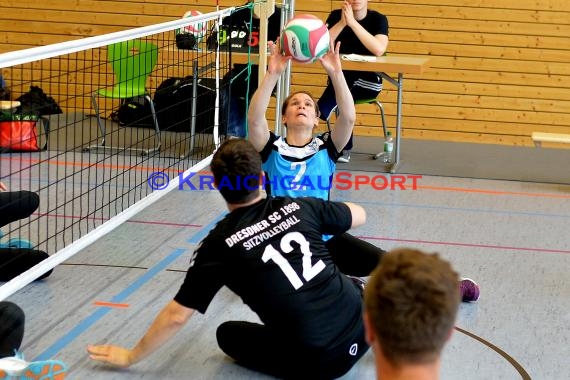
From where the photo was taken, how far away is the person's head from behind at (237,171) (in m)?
3.26

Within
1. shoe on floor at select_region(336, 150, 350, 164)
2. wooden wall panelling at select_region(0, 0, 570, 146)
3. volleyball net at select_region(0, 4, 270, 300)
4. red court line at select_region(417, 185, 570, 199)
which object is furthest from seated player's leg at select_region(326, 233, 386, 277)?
wooden wall panelling at select_region(0, 0, 570, 146)

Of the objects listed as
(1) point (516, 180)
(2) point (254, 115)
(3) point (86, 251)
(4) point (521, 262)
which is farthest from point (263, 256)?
(1) point (516, 180)

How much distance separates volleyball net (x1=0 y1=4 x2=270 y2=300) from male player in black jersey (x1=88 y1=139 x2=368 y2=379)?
4.08 feet

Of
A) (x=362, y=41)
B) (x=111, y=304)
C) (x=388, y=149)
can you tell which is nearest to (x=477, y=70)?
(x=388, y=149)

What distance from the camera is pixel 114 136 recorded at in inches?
357

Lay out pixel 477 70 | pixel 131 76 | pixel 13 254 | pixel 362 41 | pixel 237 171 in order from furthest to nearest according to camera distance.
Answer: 1. pixel 477 70
2. pixel 131 76
3. pixel 362 41
4. pixel 13 254
5. pixel 237 171

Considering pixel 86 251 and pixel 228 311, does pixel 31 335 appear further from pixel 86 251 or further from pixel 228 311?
pixel 86 251

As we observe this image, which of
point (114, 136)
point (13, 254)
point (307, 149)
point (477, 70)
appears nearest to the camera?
point (307, 149)

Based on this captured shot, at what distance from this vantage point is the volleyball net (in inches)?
222

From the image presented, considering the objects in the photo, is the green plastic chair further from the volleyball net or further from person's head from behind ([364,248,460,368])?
person's head from behind ([364,248,460,368])

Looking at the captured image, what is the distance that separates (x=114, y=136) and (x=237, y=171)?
19.9 feet

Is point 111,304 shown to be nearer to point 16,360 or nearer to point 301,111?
point 16,360

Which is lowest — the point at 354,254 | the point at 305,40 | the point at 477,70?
the point at 354,254

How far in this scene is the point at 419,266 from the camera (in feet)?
5.65
